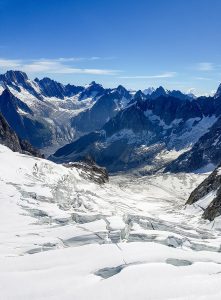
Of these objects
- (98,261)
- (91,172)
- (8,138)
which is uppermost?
(98,261)

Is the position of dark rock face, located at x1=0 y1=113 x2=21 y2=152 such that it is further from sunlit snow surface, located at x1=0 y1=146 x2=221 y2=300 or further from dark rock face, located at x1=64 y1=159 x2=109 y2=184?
sunlit snow surface, located at x1=0 y1=146 x2=221 y2=300

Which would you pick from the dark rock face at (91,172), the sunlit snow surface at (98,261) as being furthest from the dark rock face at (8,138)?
the sunlit snow surface at (98,261)

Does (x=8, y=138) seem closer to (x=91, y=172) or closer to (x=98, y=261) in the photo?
(x=91, y=172)

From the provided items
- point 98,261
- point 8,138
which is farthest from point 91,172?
point 98,261

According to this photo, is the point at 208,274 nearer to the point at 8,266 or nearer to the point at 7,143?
the point at 8,266

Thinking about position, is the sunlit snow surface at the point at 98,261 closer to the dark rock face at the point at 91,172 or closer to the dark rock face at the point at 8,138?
the dark rock face at the point at 91,172

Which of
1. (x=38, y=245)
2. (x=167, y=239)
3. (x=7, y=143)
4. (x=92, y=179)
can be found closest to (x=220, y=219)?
(x=167, y=239)

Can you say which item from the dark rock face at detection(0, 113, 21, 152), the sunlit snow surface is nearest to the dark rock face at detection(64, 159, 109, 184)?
the dark rock face at detection(0, 113, 21, 152)

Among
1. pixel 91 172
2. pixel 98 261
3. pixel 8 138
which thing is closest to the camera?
pixel 98 261

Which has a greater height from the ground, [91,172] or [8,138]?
[8,138]

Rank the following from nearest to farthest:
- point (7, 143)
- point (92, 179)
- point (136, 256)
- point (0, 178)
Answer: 1. point (136, 256)
2. point (0, 178)
3. point (92, 179)
4. point (7, 143)

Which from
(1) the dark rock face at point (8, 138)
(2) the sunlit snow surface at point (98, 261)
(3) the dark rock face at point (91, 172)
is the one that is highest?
(2) the sunlit snow surface at point (98, 261)
